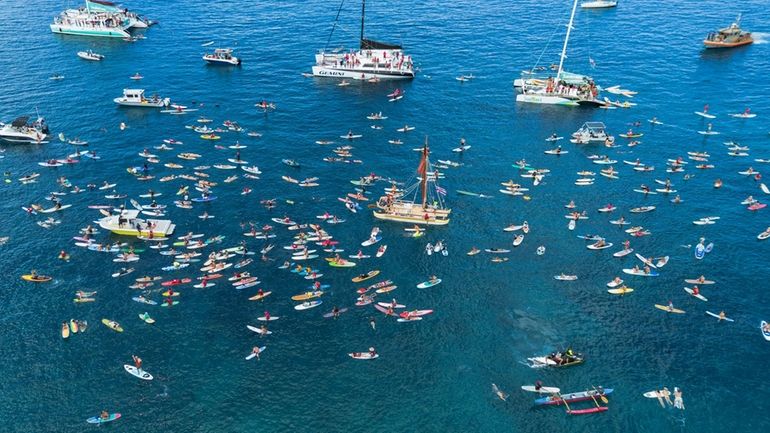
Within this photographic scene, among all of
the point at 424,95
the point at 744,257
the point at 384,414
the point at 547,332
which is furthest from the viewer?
the point at 424,95

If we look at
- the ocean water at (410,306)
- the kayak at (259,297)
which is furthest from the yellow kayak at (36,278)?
the kayak at (259,297)

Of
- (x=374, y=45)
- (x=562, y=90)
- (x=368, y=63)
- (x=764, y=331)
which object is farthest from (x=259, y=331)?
(x=562, y=90)

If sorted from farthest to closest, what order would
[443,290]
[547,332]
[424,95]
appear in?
1. [424,95]
2. [443,290]
3. [547,332]

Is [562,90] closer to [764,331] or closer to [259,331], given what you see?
[764,331]

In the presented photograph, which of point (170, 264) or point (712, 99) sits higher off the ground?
point (712, 99)

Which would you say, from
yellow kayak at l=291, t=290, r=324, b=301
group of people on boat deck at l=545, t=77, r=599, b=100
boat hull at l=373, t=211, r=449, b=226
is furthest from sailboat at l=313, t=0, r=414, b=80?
yellow kayak at l=291, t=290, r=324, b=301

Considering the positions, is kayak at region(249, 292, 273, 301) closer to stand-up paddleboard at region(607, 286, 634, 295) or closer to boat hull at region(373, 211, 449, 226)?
boat hull at region(373, 211, 449, 226)

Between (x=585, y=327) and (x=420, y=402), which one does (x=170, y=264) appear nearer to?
(x=420, y=402)

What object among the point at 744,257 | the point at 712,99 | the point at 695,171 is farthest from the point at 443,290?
the point at 712,99
